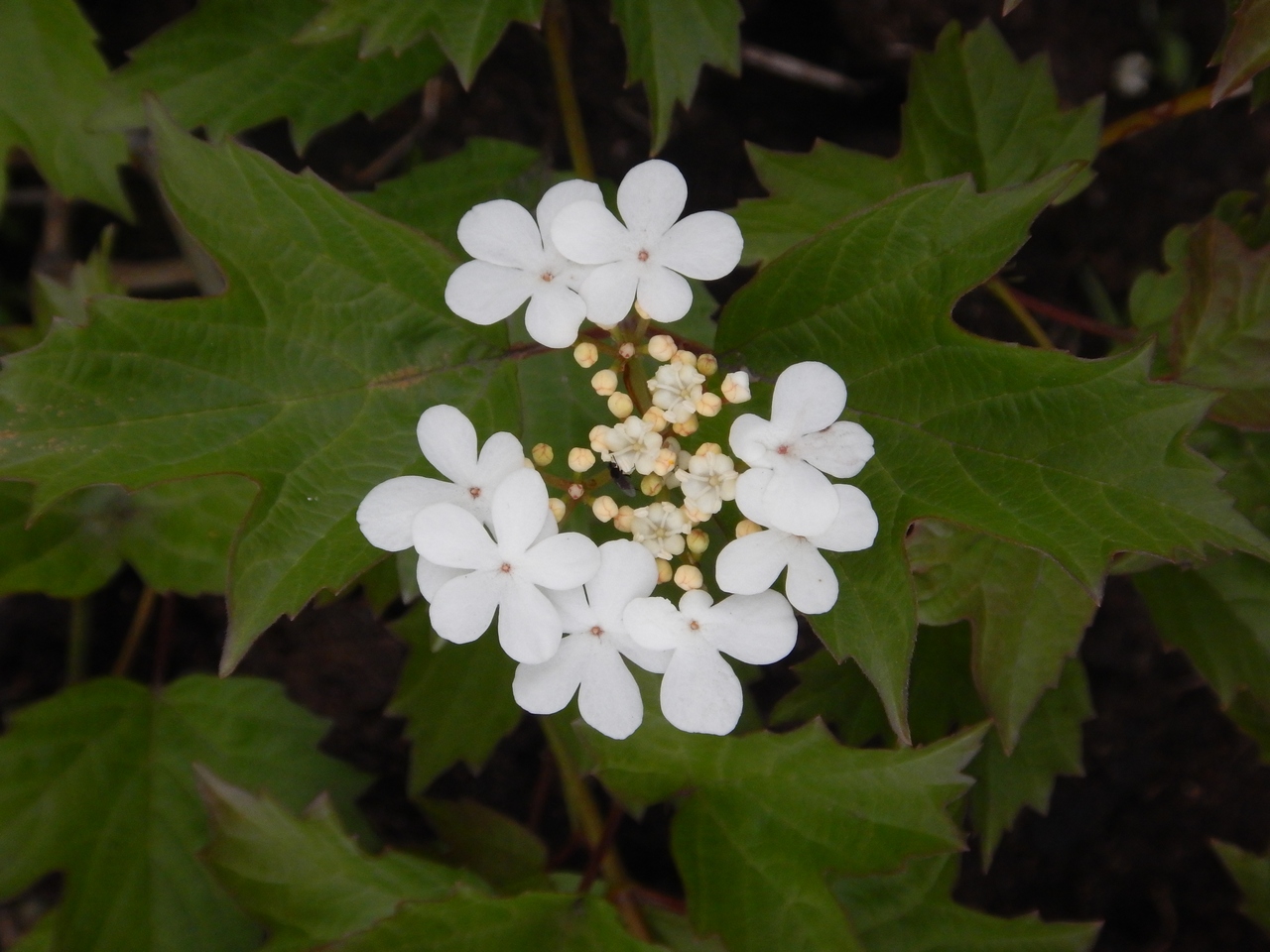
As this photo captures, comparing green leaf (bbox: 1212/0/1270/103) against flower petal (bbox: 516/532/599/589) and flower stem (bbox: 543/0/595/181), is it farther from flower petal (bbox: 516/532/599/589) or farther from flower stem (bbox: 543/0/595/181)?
flower stem (bbox: 543/0/595/181)

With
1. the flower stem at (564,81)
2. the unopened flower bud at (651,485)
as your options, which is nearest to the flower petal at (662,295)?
the unopened flower bud at (651,485)

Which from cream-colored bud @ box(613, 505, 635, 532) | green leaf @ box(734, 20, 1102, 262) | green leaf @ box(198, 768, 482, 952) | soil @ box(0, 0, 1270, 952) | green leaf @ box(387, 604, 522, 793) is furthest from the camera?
soil @ box(0, 0, 1270, 952)

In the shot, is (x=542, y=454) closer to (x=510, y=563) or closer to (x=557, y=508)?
(x=557, y=508)

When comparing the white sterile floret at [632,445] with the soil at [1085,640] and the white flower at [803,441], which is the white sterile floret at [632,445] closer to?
the white flower at [803,441]

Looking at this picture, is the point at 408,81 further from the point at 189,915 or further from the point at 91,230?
the point at 189,915

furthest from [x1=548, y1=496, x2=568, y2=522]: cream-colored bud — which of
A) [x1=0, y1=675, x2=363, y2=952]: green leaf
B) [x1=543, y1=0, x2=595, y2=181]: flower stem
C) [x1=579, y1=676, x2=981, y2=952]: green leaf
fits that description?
[x1=0, y1=675, x2=363, y2=952]: green leaf

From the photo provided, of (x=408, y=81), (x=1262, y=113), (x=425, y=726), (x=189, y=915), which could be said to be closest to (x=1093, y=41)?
(x=1262, y=113)

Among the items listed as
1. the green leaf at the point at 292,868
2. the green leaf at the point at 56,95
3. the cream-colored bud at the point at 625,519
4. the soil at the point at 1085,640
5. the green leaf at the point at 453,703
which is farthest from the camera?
the soil at the point at 1085,640

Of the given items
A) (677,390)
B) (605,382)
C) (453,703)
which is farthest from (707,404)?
(453,703)
